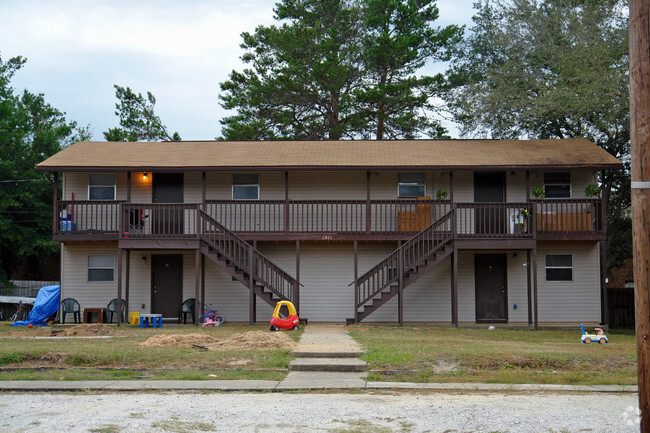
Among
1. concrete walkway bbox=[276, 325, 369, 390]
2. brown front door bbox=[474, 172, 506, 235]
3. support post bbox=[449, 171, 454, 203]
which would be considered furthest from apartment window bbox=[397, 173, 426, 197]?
concrete walkway bbox=[276, 325, 369, 390]

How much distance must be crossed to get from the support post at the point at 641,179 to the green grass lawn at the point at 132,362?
6.14 m

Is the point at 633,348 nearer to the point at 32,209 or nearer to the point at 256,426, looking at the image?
the point at 256,426

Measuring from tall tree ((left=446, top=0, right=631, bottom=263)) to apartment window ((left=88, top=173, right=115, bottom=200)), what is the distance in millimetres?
15780

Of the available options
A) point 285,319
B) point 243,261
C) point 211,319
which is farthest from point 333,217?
point 285,319

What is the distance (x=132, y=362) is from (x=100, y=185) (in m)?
12.2

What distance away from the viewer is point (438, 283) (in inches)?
875

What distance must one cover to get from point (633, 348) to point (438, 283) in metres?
8.42

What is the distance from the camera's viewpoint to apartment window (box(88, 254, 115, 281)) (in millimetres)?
22453

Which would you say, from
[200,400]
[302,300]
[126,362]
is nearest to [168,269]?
[302,300]

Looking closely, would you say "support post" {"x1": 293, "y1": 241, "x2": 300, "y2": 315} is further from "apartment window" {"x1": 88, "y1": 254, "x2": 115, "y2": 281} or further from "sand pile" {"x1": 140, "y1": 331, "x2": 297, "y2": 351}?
"apartment window" {"x1": 88, "y1": 254, "x2": 115, "y2": 281}

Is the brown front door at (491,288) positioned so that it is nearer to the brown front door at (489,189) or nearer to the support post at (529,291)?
the support post at (529,291)

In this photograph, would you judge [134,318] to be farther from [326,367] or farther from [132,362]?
[326,367]

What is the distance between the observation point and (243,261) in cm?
2053

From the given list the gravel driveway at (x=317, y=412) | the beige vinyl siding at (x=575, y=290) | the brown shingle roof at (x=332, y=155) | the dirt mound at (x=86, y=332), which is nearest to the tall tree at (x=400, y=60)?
the brown shingle roof at (x=332, y=155)
